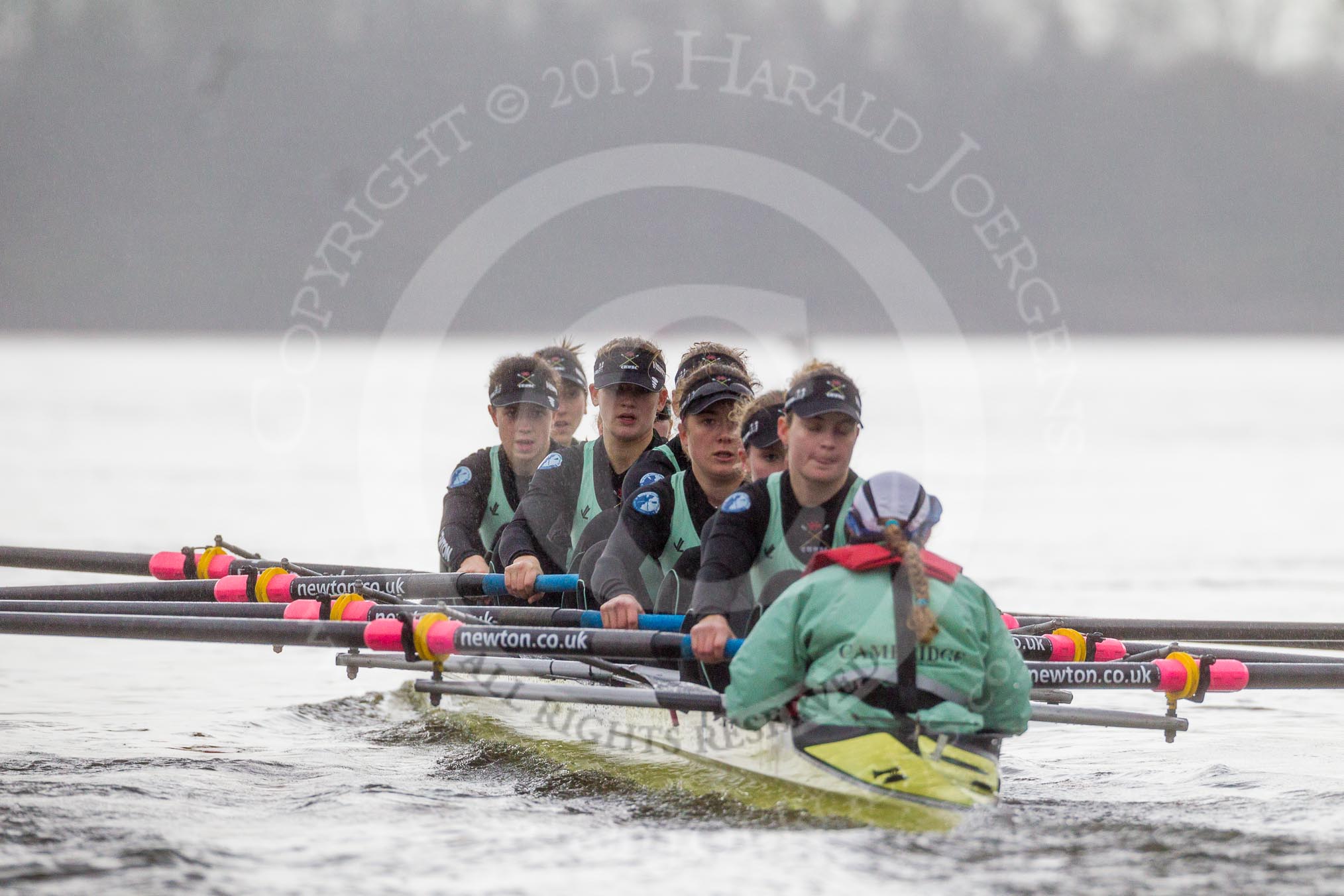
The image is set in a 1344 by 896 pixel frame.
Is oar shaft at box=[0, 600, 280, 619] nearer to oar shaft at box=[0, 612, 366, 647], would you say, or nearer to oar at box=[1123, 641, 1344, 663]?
oar shaft at box=[0, 612, 366, 647]

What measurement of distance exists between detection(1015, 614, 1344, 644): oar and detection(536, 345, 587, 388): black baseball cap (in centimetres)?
375

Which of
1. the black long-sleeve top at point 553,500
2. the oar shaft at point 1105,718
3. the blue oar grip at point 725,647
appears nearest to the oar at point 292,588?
the black long-sleeve top at point 553,500

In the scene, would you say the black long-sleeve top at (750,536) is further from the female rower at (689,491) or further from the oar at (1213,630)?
the oar at (1213,630)

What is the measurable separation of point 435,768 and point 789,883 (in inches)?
126

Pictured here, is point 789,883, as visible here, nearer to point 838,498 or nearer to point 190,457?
point 838,498

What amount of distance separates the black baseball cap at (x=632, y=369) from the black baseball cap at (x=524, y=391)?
0.86 meters

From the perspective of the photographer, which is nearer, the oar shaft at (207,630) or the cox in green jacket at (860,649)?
the cox in green jacket at (860,649)

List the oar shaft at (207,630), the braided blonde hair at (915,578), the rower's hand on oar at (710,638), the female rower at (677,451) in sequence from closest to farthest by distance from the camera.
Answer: the braided blonde hair at (915,578)
the rower's hand on oar at (710,638)
the oar shaft at (207,630)
the female rower at (677,451)

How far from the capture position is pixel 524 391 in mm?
9211

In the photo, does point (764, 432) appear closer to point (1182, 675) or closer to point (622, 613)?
point (622, 613)

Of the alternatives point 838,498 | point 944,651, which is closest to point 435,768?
point 838,498

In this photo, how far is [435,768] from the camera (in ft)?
25.3

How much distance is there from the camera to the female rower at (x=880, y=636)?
535 centimetres

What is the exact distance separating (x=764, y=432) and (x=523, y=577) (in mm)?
1818
